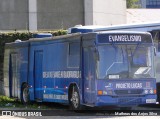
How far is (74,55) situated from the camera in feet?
66.2

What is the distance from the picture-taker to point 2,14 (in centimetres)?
3916

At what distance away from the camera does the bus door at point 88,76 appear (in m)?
18.6

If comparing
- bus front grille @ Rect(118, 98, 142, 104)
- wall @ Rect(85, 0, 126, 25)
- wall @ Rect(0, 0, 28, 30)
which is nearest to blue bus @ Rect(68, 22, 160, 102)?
bus front grille @ Rect(118, 98, 142, 104)

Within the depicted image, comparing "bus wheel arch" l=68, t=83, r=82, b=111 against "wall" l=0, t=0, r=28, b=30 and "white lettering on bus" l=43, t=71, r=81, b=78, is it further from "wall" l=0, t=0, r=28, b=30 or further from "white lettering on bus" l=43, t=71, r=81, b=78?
"wall" l=0, t=0, r=28, b=30

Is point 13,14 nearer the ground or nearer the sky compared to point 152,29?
nearer the sky

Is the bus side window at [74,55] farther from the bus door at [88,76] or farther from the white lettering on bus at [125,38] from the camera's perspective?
the white lettering on bus at [125,38]

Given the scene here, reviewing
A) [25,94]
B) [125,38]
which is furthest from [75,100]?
[25,94]

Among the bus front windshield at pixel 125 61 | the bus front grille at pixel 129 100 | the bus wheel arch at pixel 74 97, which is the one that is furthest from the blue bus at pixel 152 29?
the bus wheel arch at pixel 74 97

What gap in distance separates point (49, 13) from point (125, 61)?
22208mm

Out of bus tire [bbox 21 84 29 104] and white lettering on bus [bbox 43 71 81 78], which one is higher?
white lettering on bus [bbox 43 71 81 78]

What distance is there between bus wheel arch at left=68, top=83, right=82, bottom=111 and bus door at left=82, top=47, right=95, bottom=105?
1.82 feet

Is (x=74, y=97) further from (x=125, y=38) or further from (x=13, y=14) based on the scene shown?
(x=13, y=14)

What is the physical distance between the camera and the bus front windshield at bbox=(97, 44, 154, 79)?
1859 centimetres

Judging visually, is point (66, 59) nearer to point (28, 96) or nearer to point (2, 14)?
point (28, 96)
